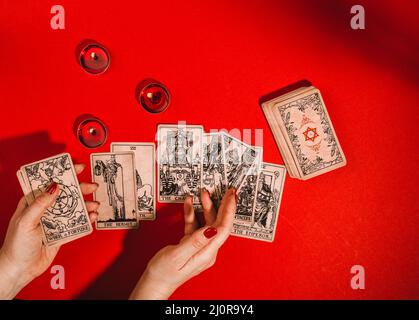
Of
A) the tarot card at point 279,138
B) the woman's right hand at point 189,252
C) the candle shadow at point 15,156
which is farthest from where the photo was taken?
the candle shadow at point 15,156

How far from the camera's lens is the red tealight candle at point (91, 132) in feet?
5.39

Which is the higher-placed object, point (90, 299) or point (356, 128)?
point (356, 128)

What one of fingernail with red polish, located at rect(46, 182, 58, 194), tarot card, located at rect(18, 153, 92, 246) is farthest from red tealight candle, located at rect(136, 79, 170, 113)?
fingernail with red polish, located at rect(46, 182, 58, 194)

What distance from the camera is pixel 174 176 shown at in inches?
65.1

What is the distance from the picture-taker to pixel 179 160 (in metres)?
1.64

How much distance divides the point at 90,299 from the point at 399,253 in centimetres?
150

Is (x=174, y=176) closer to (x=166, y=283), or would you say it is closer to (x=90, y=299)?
(x=166, y=283)

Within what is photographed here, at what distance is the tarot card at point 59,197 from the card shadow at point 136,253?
224mm

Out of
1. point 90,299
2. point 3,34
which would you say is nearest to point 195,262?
point 90,299

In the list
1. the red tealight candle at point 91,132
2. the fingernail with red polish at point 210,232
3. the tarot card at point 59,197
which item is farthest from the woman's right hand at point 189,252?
the red tealight candle at point 91,132

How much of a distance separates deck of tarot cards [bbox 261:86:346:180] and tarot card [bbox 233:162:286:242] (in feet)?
0.30

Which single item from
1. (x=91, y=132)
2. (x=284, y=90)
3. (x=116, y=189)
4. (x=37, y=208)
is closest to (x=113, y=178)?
(x=116, y=189)

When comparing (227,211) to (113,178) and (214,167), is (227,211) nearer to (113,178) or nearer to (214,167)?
(214,167)

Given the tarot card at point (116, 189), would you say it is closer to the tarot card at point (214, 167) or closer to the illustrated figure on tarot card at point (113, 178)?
the illustrated figure on tarot card at point (113, 178)
